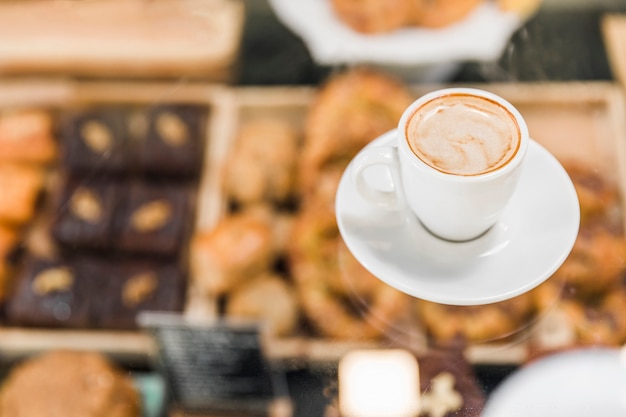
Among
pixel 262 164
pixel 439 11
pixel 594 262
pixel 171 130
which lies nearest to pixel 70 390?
pixel 262 164

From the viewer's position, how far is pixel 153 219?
4.57 feet

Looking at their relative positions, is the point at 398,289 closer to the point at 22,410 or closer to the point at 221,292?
the point at 221,292

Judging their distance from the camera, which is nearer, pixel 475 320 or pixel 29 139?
pixel 475 320

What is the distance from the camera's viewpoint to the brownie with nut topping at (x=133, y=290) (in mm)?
1103

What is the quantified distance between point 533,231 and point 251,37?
41.7 inches

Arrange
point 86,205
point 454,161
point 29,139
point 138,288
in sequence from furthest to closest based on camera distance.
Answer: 1. point 29,139
2. point 86,205
3. point 138,288
4. point 454,161

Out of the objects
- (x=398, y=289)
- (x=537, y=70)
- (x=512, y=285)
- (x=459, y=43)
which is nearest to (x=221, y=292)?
(x=398, y=289)

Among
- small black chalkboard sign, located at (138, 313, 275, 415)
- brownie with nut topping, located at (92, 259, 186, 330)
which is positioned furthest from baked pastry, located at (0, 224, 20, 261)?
small black chalkboard sign, located at (138, 313, 275, 415)

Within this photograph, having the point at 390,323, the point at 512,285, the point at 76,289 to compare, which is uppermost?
the point at 512,285

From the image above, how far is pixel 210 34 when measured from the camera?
5.17 ft

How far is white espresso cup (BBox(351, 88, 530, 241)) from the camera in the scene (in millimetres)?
663

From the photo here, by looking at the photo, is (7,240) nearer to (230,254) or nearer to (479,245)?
(230,254)

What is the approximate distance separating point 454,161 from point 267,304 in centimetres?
47

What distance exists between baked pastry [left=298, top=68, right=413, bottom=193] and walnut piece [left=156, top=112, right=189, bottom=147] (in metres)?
0.31
